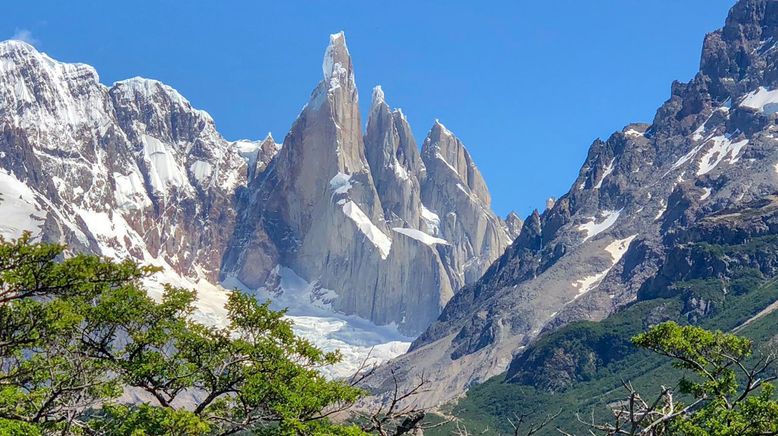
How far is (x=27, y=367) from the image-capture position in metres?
31.5

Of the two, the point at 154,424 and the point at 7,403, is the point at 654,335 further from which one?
the point at 7,403

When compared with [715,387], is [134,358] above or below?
above

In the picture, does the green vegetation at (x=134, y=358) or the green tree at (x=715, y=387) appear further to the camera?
the green vegetation at (x=134, y=358)

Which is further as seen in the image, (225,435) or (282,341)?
(282,341)

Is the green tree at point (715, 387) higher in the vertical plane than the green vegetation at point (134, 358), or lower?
lower

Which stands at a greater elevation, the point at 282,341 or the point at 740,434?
the point at 282,341

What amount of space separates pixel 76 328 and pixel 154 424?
16.6ft

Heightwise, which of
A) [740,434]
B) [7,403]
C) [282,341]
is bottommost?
[740,434]

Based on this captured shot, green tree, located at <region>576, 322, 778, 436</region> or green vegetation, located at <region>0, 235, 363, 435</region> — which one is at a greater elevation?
green vegetation, located at <region>0, 235, 363, 435</region>

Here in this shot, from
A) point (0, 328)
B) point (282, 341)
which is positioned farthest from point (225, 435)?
point (0, 328)

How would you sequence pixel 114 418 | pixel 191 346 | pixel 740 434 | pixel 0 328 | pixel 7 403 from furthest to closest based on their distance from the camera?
1. pixel 191 346
2. pixel 114 418
3. pixel 0 328
4. pixel 7 403
5. pixel 740 434

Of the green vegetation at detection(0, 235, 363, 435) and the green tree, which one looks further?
the green vegetation at detection(0, 235, 363, 435)

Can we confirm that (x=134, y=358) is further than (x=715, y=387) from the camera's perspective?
Yes

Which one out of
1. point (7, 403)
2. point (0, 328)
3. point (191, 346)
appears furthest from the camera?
point (191, 346)
